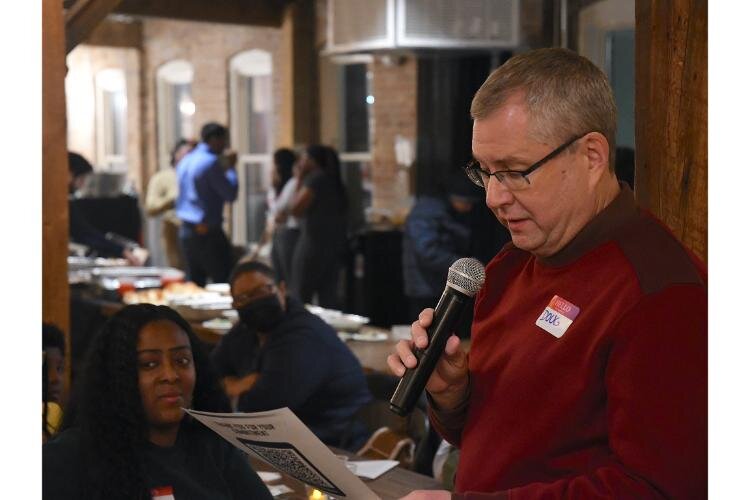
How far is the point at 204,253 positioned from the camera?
9414mm

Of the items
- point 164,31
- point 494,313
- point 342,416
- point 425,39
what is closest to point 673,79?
point 494,313

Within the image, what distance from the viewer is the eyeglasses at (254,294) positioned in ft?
15.0

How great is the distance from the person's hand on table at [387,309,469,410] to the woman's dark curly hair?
3.41 ft

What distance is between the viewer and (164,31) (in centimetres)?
1386

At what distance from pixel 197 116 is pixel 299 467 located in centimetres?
1141

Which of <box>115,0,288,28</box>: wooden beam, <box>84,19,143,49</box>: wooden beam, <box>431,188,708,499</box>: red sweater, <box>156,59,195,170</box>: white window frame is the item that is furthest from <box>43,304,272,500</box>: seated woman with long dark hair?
<box>84,19,143,49</box>: wooden beam

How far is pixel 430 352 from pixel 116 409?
123cm

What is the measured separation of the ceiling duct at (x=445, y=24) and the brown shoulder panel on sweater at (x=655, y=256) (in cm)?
642

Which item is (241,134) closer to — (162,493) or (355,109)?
(355,109)

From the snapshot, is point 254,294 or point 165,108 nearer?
point 254,294

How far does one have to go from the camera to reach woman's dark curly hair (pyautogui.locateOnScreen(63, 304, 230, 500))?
2.59 m

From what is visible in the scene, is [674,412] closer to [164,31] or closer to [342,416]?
[342,416]

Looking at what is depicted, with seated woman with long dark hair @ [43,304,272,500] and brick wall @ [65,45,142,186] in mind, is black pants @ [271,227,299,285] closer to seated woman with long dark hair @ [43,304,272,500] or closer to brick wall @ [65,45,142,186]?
seated woman with long dark hair @ [43,304,272,500]

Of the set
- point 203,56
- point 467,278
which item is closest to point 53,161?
point 467,278
